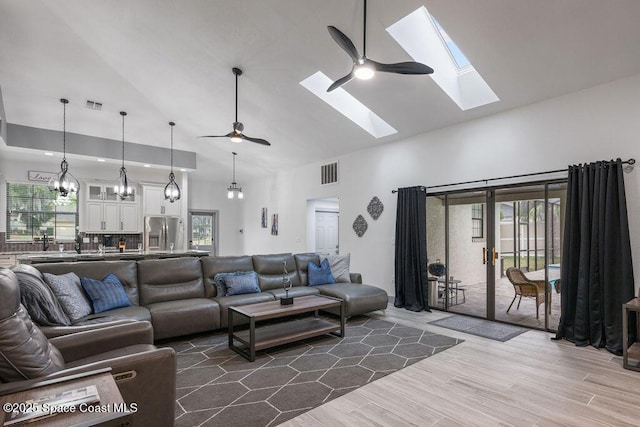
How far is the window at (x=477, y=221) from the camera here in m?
5.25

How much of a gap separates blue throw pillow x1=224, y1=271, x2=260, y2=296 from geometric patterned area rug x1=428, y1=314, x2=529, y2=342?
2.63 m

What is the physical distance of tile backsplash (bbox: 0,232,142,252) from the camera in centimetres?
749

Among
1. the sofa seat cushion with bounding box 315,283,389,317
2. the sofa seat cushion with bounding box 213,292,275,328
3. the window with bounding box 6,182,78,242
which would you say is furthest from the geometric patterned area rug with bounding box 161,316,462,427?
the window with bounding box 6,182,78,242

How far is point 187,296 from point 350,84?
12.2 ft

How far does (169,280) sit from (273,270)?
1575 mm

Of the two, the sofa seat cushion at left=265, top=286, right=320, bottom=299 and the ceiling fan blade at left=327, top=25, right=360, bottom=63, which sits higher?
the ceiling fan blade at left=327, top=25, right=360, bottom=63

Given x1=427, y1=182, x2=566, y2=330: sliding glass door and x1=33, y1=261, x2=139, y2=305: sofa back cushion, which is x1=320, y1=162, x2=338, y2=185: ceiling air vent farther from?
x1=33, y1=261, x2=139, y2=305: sofa back cushion

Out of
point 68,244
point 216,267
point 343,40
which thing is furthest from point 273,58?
point 68,244

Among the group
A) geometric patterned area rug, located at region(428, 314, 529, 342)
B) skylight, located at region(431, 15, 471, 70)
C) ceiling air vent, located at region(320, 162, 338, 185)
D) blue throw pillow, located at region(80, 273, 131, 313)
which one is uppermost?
skylight, located at region(431, 15, 471, 70)

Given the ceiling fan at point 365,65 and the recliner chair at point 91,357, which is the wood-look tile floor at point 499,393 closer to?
the recliner chair at point 91,357

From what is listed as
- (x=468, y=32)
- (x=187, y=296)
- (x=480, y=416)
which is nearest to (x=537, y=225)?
(x=468, y=32)

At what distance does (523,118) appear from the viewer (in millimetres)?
4668

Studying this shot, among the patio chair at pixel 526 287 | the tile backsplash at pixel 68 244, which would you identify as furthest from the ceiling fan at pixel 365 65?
the tile backsplash at pixel 68 244

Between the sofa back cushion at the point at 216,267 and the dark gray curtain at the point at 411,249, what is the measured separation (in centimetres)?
259
